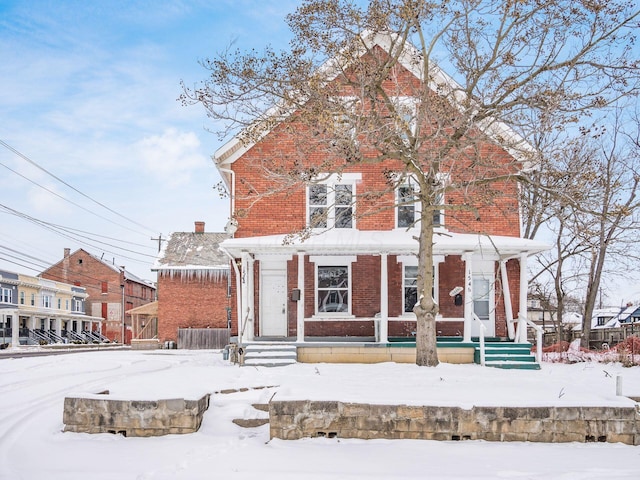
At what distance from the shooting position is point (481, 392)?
30.8 ft

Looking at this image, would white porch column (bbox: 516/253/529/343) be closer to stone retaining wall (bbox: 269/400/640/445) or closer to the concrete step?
the concrete step

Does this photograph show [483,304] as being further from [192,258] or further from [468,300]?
[192,258]

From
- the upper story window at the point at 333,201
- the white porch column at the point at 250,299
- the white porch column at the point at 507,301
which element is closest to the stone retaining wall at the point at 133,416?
the white porch column at the point at 250,299

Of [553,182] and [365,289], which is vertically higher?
[553,182]

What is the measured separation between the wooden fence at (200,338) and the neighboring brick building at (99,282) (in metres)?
34.2

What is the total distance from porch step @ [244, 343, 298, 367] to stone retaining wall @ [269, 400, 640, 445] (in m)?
7.38

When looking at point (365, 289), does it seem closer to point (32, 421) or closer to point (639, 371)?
point (639, 371)

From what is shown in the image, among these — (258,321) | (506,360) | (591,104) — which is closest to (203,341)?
(258,321)

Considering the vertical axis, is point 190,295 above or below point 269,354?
above

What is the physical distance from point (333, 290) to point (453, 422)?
406 inches

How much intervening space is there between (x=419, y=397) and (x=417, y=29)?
7857 mm

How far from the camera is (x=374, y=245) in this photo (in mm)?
16031

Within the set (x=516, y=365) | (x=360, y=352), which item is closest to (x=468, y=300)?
(x=516, y=365)

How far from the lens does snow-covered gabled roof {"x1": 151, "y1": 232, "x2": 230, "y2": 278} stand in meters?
34.1
